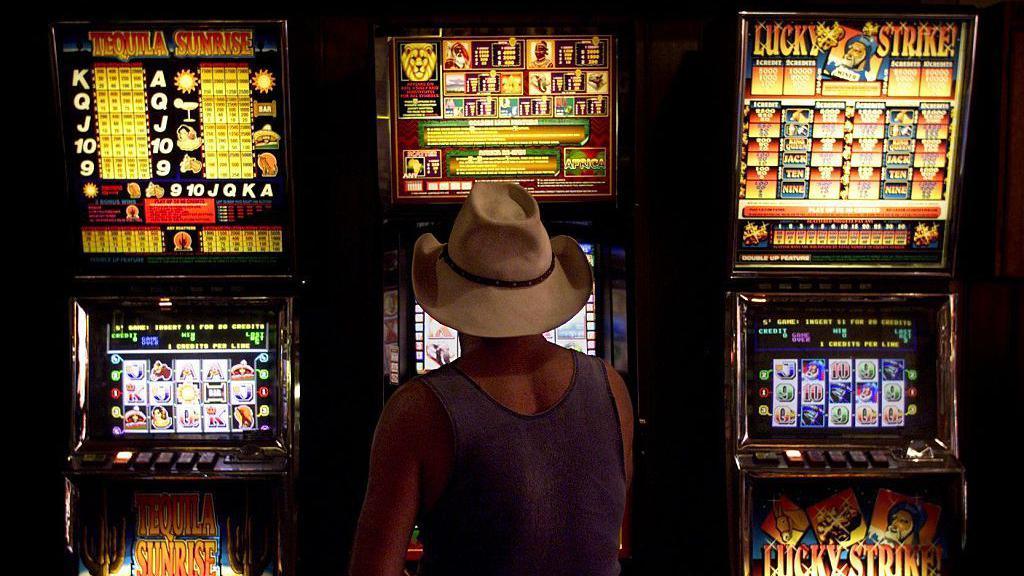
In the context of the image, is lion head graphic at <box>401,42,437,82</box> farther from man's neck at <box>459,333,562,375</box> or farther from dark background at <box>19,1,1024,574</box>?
man's neck at <box>459,333,562,375</box>

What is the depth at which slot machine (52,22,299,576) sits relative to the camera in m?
3.22

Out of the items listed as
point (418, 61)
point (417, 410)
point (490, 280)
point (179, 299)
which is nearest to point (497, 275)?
point (490, 280)

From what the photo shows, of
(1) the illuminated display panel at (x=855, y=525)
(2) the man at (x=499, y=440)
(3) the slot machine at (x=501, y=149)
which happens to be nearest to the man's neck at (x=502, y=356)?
(2) the man at (x=499, y=440)

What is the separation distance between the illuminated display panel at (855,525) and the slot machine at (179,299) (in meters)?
1.85

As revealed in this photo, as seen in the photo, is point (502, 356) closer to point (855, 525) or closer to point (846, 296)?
point (846, 296)

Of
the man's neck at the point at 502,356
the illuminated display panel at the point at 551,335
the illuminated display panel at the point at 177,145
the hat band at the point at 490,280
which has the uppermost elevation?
the illuminated display panel at the point at 177,145

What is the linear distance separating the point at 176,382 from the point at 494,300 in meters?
1.91

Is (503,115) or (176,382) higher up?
(503,115)

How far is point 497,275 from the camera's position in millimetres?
1960

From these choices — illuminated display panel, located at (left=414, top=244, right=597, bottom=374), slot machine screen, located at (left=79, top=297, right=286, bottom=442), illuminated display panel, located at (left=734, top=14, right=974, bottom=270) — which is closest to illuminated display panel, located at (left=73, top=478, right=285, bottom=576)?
slot machine screen, located at (left=79, top=297, right=286, bottom=442)

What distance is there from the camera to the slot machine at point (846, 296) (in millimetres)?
3201

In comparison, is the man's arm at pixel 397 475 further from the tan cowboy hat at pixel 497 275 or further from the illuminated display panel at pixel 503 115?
the illuminated display panel at pixel 503 115

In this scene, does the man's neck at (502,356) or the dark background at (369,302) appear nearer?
the man's neck at (502,356)

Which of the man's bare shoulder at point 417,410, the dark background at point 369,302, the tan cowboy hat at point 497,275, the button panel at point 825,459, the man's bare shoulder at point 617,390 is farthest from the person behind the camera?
the dark background at point 369,302
